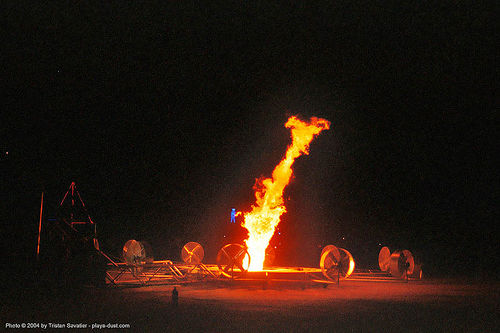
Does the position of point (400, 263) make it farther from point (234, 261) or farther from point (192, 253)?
point (192, 253)

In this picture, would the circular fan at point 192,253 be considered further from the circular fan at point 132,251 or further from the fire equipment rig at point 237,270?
the circular fan at point 132,251

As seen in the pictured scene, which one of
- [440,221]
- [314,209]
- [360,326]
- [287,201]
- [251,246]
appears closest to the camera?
[360,326]

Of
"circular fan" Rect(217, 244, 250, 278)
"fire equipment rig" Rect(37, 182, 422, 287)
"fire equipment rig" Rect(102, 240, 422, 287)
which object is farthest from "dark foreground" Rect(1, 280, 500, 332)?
"circular fan" Rect(217, 244, 250, 278)

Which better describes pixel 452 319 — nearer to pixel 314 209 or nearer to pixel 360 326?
pixel 360 326

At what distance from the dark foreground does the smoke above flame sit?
14.2 feet

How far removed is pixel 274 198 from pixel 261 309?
11.2m

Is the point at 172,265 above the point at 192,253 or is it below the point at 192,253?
below

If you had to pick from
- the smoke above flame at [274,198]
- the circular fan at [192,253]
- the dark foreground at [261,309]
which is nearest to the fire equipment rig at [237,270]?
the circular fan at [192,253]

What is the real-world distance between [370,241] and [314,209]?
6127mm

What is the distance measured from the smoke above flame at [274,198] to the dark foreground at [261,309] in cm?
433

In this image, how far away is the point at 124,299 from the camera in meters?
16.2

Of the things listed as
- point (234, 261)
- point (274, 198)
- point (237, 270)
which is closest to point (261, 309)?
point (234, 261)

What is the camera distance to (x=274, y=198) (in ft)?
83.5

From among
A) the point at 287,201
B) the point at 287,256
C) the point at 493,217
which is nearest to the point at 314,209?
the point at 287,201
